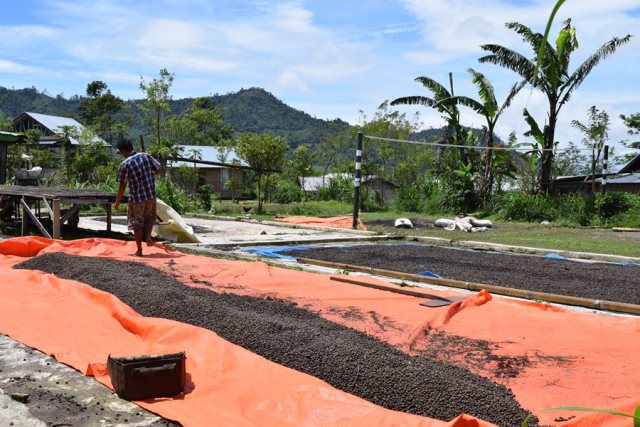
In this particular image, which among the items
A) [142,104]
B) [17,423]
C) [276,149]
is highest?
[142,104]

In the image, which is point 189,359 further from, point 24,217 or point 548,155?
point 548,155

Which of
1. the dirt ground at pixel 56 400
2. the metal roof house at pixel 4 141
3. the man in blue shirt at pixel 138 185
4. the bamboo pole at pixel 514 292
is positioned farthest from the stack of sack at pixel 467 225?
the dirt ground at pixel 56 400

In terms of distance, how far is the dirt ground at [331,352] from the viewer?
2.46m

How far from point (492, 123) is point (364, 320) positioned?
47.9 feet

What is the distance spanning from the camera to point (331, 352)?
295 centimetres

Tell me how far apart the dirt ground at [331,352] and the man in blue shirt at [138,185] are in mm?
2008

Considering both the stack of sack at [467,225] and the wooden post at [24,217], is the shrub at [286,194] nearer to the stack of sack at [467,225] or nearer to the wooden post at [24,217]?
the stack of sack at [467,225]

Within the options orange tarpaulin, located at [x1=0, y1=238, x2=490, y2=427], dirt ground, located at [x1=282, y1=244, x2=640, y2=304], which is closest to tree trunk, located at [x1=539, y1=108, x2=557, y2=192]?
dirt ground, located at [x1=282, y1=244, x2=640, y2=304]

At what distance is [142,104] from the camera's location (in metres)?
23.6

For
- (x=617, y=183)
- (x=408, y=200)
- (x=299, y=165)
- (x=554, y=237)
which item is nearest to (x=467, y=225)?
(x=554, y=237)

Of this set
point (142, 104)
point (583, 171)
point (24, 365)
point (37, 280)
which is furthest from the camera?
point (583, 171)

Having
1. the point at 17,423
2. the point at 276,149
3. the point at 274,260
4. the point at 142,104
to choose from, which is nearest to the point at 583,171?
the point at 276,149

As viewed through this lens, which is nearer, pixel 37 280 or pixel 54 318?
pixel 54 318

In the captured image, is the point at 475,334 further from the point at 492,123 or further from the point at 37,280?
the point at 492,123
